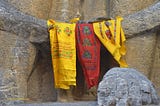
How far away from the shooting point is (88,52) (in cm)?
425

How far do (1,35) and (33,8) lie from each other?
1.60ft

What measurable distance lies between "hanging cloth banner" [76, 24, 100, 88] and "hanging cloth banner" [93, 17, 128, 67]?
6 cm

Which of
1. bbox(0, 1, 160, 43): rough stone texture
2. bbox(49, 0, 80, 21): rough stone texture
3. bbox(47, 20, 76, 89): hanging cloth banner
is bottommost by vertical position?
bbox(47, 20, 76, 89): hanging cloth banner

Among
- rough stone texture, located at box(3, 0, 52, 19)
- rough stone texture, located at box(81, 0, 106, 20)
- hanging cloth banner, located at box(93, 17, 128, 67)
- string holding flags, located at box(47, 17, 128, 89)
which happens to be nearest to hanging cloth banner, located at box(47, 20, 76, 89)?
string holding flags, located at box(47, 17, 128, 89)

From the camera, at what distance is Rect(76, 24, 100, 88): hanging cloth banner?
13.9 feet

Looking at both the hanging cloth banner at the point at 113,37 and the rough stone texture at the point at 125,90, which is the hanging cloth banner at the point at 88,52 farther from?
the rough stone texture at the point at 125,90

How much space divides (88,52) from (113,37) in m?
0.25

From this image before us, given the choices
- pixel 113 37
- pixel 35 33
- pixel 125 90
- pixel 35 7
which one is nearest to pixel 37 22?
pixel 35 33

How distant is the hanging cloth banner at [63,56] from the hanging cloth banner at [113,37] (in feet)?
0.80

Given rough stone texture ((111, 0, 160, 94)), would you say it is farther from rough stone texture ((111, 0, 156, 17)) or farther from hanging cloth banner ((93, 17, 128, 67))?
rough stone texture ((111, 0, 156, 17))

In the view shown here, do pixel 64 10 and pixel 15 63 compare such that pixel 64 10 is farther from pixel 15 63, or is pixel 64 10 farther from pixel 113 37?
pixel 15 63

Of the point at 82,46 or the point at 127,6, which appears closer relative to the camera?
the point at 82,46

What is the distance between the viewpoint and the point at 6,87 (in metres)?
4.09

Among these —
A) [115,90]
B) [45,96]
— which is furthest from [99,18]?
[115,90]
